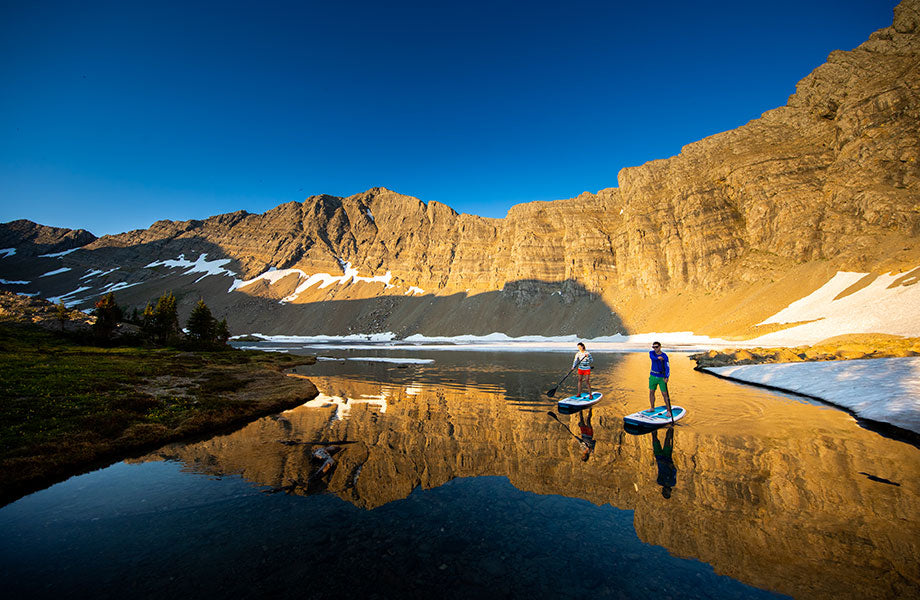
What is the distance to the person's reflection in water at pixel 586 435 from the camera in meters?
13.0

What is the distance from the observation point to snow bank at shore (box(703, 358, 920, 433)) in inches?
620

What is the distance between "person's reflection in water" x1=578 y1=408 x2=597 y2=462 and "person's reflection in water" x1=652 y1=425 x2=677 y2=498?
6.94 feet

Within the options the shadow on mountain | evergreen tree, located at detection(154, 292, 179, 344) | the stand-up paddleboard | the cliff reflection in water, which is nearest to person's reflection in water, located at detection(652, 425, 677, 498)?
the cliff reflection in water

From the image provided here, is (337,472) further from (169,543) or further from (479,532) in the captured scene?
(479,532)

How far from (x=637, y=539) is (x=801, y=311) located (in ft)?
328

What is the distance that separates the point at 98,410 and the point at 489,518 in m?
19.0

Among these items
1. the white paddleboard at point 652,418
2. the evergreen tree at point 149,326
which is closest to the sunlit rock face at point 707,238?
the white paddleboard at point 652,418

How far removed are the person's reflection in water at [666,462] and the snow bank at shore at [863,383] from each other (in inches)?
360

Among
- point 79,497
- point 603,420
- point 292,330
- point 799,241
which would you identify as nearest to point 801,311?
point 799,241

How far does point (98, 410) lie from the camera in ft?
55.4

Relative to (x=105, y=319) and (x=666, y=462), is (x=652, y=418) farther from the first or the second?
(x=105, y=319)

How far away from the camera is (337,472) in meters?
11.8

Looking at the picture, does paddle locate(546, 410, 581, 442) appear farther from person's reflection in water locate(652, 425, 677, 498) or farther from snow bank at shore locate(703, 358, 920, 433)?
snow bank at shore locate(703, 358, 920, 433)

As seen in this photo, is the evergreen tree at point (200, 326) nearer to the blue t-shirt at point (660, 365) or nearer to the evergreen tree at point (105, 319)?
the evergreen tree at point (105, 319)
